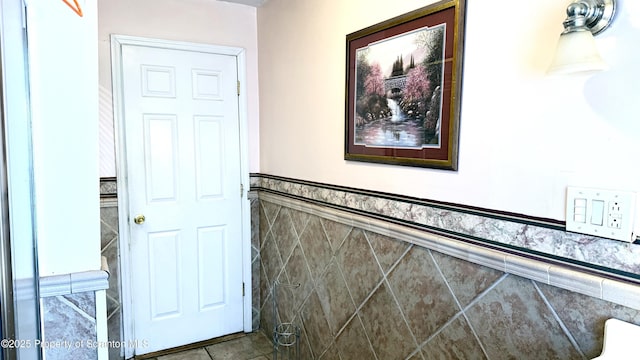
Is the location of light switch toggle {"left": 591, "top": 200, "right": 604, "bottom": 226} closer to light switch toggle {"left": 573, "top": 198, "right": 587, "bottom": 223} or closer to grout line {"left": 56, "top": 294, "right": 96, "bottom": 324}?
light switch toggle {"left": 573, "top": 198, "right": 587, "bottom": 223}

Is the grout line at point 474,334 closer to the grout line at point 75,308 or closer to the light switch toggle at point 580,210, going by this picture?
the light switch toggle at point 580,210

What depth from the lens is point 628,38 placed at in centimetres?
96

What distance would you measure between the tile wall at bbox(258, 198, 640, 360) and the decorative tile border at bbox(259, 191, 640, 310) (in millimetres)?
23

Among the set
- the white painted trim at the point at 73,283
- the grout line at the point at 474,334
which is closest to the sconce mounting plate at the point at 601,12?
the grout line at the point at 474,334

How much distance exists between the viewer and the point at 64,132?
51.5 inches

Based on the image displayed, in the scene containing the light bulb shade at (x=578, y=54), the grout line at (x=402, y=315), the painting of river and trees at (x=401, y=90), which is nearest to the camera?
the light bulb shade at (x=578, y=54)

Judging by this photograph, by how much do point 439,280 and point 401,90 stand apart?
2.47ft

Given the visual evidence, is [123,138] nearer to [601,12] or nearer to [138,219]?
[138,219]

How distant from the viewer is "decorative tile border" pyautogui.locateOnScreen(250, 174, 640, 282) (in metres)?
1.02

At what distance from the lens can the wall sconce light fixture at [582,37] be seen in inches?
37.4

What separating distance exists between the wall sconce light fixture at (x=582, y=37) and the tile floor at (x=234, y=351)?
7.99 feet

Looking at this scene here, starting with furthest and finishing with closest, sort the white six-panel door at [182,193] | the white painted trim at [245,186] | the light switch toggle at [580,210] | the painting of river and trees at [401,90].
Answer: the white painted trim at [245,186] < the white six-panel door at [182,193] < the painting of river and trees at [401,90] < the light switch toggle at [580,210]

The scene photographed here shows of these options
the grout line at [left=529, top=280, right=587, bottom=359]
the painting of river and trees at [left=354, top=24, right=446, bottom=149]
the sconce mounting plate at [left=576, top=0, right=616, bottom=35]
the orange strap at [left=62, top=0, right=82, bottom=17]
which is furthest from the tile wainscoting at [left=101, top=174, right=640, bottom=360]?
the orange strap at [left=62, top=0, right=82, bottom=17]

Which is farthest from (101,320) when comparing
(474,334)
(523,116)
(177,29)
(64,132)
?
(177,29)
